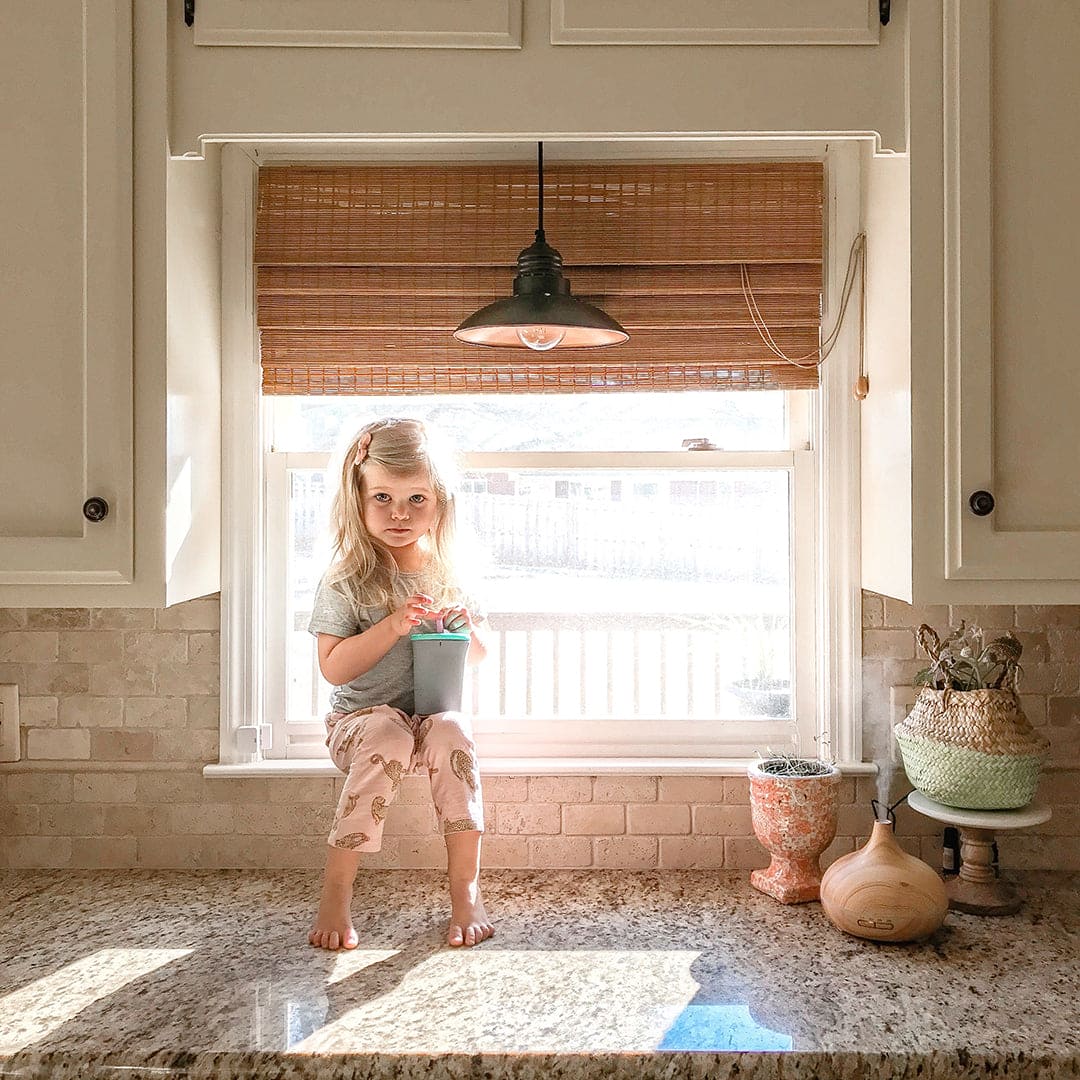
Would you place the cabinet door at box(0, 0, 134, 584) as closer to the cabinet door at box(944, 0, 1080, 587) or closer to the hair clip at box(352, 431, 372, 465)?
the hair clip at box(352, 431, 372, 465)

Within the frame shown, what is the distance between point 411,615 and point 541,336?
0.54m

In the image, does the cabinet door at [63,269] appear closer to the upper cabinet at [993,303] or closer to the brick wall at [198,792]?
the brick wall at [198,792]

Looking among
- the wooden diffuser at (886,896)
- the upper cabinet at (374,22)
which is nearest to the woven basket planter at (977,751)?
the wooden diffuser at (886,896)

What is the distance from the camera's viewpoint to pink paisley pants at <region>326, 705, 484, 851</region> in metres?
1.61

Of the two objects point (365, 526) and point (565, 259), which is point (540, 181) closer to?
point (565, 259)

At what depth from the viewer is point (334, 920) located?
157 cm

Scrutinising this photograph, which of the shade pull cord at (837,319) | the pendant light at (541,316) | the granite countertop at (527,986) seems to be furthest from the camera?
the shade pull cord at (837,319)

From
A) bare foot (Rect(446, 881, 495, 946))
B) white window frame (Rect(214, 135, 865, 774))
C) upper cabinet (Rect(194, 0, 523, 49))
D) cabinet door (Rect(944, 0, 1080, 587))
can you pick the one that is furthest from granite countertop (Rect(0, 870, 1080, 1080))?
upper cabinet (Rect(194, 0, 523, 49))

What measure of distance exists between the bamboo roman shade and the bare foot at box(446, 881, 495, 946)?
0.89 metres

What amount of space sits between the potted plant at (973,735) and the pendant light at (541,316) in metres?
0.81

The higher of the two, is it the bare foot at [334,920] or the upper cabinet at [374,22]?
the upper cabinet at [374,22]

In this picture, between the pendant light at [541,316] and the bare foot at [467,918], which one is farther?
the pendant light at [541,316]

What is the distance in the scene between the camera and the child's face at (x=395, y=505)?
1.75 metres

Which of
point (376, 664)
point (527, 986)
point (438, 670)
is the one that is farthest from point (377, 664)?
point (527, 986)
